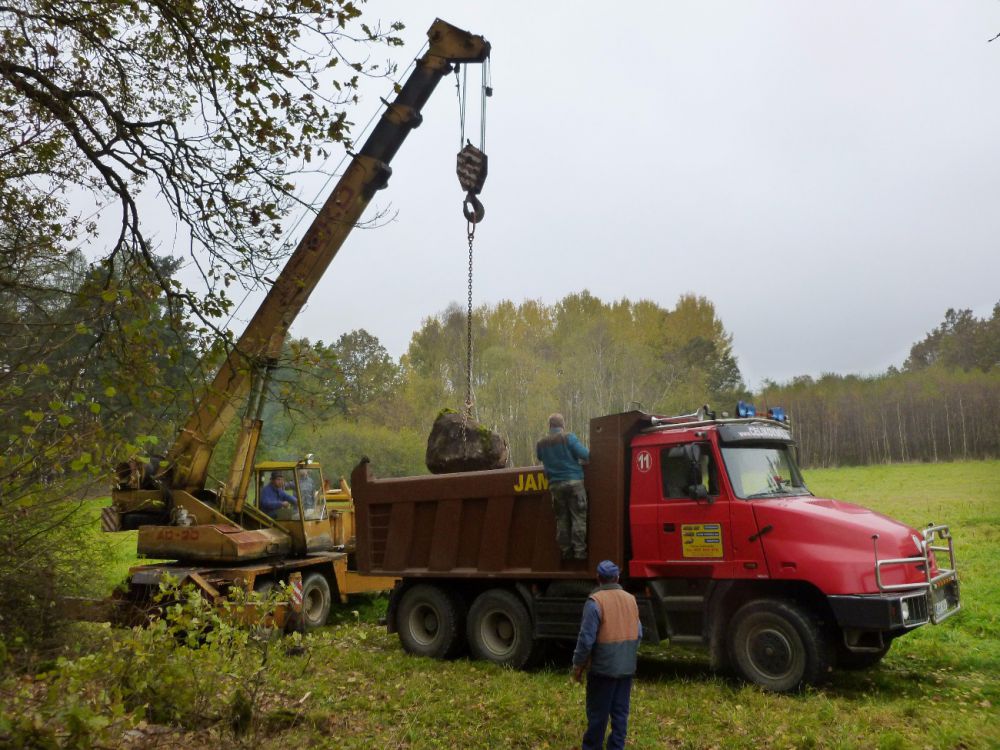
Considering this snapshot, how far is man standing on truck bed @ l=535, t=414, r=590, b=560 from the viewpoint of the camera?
8.78 metres

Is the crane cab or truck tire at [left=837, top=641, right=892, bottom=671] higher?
the crane cab

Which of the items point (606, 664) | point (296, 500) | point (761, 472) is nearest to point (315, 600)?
point (296, 500)

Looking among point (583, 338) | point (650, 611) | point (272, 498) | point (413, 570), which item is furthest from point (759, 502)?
point (583, 338)

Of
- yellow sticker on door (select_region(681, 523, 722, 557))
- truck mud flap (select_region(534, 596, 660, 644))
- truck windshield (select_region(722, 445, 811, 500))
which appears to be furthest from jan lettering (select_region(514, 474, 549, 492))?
truck windshield (select_region(722, 445, 811, 500))

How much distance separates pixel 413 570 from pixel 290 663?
1925 mm

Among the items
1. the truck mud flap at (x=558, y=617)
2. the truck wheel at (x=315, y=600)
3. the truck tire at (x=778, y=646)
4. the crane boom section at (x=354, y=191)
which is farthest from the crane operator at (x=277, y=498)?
the truck tire at (x=778, y=646)

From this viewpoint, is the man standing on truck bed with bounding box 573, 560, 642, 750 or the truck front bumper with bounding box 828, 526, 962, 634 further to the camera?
the truck front bumper with bounding box 828, 526, 962, 634

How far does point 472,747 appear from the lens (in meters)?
6.62

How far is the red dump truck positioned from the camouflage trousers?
15 centimetres

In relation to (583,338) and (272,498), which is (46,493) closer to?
(272,498)

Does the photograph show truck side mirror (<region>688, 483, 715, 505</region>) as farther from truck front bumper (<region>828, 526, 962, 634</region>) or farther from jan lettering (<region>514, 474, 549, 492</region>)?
jan lettering (<region>514, 474, 549, 492</region>)

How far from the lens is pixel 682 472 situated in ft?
28.5

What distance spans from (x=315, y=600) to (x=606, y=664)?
26.3 feet

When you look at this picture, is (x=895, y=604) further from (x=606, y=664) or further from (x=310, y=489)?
(x=310, y=489)
